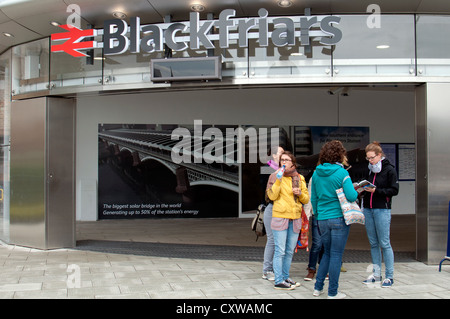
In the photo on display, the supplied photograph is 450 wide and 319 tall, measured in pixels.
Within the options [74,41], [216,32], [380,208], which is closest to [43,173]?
[74,41]

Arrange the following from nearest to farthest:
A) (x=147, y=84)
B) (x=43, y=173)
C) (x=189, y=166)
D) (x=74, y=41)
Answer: (x=147, y=84) < (x=74, y=41) < (x=43, y=173) < (x=189, y=166)

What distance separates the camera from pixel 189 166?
1198 centimetres

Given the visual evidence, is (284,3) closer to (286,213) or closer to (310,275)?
(286,213)

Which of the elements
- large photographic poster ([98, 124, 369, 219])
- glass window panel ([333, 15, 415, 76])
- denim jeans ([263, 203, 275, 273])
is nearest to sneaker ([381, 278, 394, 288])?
denim jeans ([263, 203, 275, 273])

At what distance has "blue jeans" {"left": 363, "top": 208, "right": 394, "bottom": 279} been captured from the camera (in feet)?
17.0

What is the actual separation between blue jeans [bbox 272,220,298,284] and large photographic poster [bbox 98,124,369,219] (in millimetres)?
6945

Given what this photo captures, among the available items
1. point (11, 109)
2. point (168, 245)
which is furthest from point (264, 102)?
point (11, 109)

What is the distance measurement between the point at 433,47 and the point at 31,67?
6.75m

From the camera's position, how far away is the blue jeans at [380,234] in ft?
17.0

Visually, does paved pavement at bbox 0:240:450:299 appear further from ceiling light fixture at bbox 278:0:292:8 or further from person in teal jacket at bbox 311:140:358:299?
ceiling light fixture at bbox 278:0:292:8

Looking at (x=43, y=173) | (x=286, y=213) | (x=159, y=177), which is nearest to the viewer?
(x=286, y=213)

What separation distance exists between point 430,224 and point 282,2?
12.8 ft

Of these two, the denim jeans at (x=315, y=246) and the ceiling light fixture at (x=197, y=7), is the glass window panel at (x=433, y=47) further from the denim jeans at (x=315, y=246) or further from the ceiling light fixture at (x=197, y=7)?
the ceiling light fixture at (x=197, y=7)

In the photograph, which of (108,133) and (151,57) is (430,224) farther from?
(108,133)
